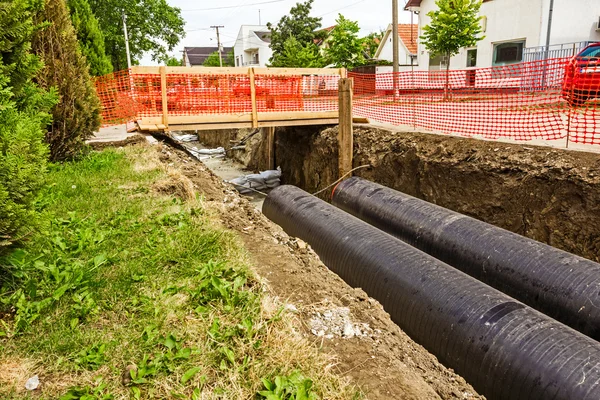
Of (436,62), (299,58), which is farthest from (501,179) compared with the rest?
(299,58)

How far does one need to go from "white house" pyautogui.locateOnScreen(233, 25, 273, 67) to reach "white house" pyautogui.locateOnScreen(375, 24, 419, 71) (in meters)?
22.4

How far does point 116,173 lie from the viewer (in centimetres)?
557

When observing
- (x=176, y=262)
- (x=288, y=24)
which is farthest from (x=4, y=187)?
(x=288, y=24)

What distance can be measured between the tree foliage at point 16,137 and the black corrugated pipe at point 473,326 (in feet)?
9.71

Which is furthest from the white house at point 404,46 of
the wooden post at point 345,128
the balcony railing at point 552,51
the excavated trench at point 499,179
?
the excavated trench at point 499,179

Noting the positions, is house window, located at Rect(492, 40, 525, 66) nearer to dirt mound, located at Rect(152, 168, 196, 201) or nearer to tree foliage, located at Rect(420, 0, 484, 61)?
tree foliage, located at Rect(420, 0, 484, 61)

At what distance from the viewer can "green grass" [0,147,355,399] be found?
1.89 metres

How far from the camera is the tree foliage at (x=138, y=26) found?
29.0 m

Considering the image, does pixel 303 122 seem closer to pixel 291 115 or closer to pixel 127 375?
pixel 291 115

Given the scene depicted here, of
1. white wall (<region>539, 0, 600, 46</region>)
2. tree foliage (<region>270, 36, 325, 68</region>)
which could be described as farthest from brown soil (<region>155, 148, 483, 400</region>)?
tree foliage (<region>270, 36, 325, 68</region>)

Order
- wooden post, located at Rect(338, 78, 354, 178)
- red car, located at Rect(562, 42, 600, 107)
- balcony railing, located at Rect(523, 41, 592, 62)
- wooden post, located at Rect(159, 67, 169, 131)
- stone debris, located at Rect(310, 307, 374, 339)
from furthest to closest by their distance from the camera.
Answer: balcony railing, located at Rect(523, 41, 592, 62) < wooden post, located at Rect(338, 78, 354, 178) < wooden post, located at Rect(159, 67, 169, 131) < red car, located at Rect(562, 42, 600, 107) < stone debris, located at Rect(310, 307, 374, 339)

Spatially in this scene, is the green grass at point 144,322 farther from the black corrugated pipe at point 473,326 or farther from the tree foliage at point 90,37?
the tree foliage at point 90,37

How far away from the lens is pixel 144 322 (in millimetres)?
2293

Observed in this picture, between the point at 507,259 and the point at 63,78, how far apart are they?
22.0 feet
